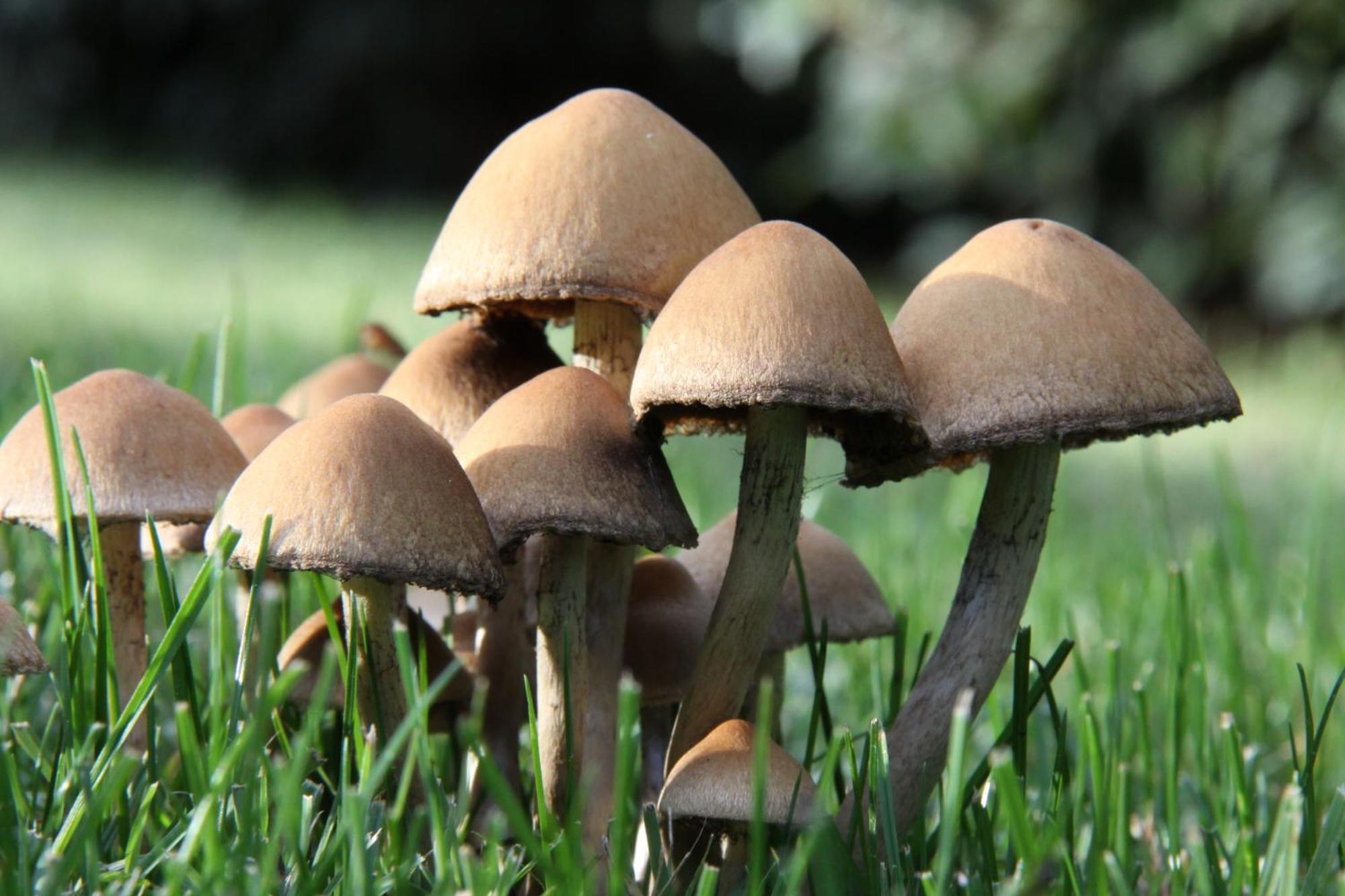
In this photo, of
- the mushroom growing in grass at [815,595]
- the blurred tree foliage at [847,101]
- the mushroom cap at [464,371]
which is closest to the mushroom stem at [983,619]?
the mushroom growing in grass at [815,595]

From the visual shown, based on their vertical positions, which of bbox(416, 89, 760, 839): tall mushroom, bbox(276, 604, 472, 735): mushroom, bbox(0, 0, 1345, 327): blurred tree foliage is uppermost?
bbox(0, 0, 1345, 327): blurred tree foliage

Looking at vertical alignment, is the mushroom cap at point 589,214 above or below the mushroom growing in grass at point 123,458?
above

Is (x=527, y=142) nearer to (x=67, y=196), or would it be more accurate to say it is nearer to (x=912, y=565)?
(x=912, y=565)

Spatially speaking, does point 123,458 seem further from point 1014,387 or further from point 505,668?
point 1014,387

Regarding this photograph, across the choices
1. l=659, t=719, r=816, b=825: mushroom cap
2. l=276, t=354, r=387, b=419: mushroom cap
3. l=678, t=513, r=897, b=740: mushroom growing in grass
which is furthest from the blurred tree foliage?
l=659, t=719, r=816, b=825: mushroom cap

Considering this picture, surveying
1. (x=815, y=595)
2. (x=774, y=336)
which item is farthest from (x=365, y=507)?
(x=815, y=595)

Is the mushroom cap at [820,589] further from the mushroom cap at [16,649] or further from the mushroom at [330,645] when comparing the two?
the mushroom cap at [16,649]

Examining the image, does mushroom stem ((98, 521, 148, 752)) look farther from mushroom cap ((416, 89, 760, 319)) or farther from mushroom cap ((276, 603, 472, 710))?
mushroom cap ((416, 89, 760, 319))
